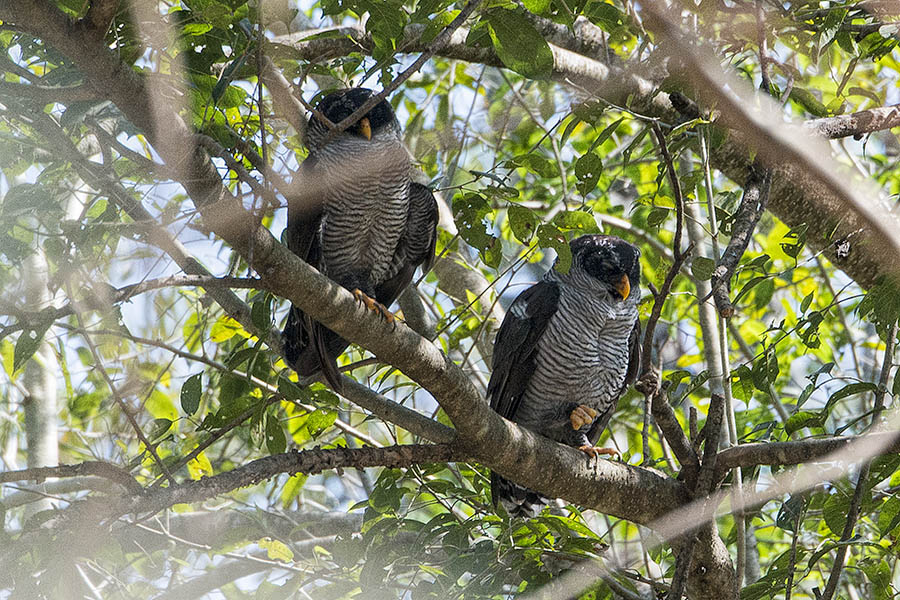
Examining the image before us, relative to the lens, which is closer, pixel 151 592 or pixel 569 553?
pixel 569 553

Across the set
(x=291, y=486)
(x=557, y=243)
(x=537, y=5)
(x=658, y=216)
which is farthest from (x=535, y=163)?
(x=291, y=486)

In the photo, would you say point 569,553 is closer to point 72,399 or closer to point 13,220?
point 13,220

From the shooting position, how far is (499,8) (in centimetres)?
243

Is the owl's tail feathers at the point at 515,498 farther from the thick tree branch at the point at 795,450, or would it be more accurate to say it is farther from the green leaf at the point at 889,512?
the green leaf at the point at 889,512

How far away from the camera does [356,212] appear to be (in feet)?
13.8

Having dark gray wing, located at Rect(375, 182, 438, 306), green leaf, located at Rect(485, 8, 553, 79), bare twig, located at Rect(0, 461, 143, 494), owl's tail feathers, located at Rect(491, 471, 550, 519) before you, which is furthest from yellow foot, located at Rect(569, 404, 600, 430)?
bare twig, located at Rect(0, 461, 143, 494)

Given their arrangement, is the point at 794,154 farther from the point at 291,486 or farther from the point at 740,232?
the point at 291,486

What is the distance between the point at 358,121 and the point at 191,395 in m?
1.52

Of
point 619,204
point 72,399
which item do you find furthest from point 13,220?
point 619,204

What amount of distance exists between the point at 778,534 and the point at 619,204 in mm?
2620

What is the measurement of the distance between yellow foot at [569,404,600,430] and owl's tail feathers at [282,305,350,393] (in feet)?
3.95

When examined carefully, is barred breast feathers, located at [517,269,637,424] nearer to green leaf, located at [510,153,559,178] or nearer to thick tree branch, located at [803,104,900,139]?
green leaf, located at [510,153,559,178]

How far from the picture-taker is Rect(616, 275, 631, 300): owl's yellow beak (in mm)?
4277

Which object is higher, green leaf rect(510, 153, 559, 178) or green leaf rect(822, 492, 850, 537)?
green leaf rect(510, 153, 559, 178)
